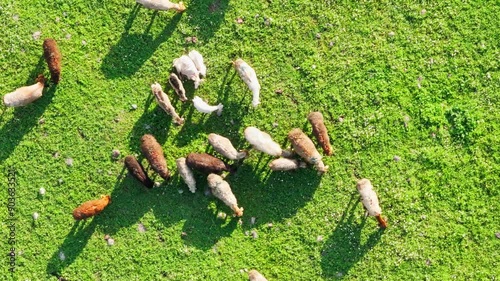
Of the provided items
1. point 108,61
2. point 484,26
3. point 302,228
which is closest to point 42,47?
point 108,61

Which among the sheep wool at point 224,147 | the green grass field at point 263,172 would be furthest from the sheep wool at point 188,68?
the sheep wool at point 224,147

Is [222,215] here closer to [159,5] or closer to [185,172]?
[185,172]

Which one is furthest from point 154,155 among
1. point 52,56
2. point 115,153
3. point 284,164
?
point 52,56

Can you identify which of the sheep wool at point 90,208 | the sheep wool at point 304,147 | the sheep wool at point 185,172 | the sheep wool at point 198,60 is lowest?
the sheep wool at point 90,208

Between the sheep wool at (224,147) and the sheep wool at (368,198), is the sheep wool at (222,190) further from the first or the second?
the sheep wool at (368,198)

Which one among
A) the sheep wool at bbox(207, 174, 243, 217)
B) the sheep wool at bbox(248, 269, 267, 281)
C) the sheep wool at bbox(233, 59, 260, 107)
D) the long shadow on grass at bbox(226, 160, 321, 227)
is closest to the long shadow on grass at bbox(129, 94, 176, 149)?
the sheep wool at bbox(207, 174, 243, 217)

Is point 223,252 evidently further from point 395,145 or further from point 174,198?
point 395,145
